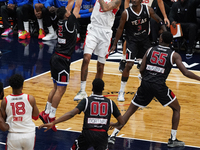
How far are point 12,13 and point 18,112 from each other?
9.58m

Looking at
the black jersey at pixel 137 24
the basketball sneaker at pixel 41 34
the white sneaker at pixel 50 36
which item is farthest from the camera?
the basketball sneaker at pixel 41 34

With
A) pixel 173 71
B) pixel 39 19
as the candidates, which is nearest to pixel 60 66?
pixel 173 71

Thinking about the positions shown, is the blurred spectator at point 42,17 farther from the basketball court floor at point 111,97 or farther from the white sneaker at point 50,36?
the basketball court floor at point 111,97

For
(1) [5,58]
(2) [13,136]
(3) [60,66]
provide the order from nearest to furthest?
1. (2) [13,136]
2. (3) [60,66]
3. (1) [5,58]

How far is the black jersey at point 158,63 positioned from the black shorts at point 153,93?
7 centimetres

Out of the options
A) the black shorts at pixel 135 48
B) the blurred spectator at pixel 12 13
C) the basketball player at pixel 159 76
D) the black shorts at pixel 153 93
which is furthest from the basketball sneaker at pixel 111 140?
the blurred spectator at pixel 12 13

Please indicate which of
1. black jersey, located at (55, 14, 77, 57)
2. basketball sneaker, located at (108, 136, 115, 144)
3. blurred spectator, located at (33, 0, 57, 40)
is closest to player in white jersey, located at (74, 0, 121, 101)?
black jersey, located at (55, 14, 77, 57)

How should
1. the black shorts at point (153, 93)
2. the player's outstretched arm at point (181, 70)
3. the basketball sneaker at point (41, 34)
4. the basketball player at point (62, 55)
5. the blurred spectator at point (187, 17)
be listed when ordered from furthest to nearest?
1. the basketball sneaker at point (41, 34)
2. the blurred spectator at point (187, 17)
3. the basketball player at point (62, 55)
4. the black shorts at point (153, 93)
5. the player's outstretched arm at point (181, 70)

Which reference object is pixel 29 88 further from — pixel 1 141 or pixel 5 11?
pixel 5 11

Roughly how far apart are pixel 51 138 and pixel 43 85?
8.23 ft

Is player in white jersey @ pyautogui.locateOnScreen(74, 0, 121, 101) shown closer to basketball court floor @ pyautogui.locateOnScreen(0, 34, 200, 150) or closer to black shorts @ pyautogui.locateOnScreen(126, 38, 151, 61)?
black shorts @ pyautogui.locateOnScreen(126, 38, 151, 61)

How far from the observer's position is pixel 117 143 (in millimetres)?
5332

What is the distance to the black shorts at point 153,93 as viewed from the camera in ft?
17.0

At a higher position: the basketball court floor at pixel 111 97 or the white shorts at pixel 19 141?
the white shorts at pixel 19 141
